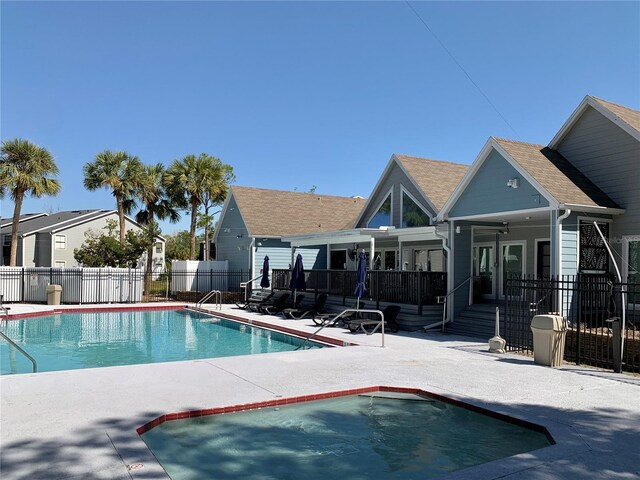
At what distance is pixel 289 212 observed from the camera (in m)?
32.2

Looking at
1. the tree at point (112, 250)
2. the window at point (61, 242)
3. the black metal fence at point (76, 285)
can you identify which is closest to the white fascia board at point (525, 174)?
the black metal fence at point (76, 285)

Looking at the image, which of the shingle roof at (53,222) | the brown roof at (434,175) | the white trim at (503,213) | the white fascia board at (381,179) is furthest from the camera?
the shingle roof at (53,222)

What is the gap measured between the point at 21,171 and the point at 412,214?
2242 cm

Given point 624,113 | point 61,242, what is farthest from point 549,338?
point 61,242

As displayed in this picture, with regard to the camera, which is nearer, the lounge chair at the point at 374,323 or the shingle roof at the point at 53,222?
the lounge chair at the point at 374,323

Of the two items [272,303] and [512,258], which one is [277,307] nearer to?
[272,303]

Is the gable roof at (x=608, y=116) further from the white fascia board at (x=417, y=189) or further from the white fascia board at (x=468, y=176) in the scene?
the white fascia board at (x=417, y=189)

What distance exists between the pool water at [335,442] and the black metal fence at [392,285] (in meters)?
9.51

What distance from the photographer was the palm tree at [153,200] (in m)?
34.3

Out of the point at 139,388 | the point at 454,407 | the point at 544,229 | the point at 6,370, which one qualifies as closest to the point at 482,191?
the point at 544,229

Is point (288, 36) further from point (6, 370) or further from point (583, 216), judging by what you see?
point (6, 370)

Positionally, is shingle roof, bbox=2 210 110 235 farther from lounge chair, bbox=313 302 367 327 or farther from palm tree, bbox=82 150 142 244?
lounge chair, bbox=313 302 367 327

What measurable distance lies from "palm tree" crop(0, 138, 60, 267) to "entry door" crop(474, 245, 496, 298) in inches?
980

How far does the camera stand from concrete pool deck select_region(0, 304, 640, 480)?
5434mm
